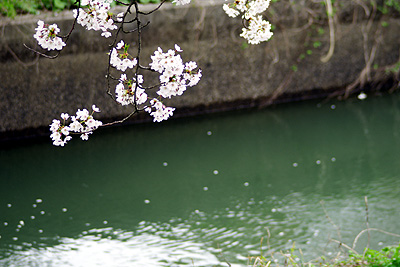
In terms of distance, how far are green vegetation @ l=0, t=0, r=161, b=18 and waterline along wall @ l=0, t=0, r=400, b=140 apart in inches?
3.2

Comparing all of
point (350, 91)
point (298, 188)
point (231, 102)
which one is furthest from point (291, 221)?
point (350, 91)

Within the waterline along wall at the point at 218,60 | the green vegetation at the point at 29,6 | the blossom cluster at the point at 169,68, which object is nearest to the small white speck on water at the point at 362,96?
the waterline along wall at the point at 218,60

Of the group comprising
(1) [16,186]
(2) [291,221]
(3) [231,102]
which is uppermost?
(3) [231,102]

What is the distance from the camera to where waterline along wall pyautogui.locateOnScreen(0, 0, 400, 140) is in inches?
186

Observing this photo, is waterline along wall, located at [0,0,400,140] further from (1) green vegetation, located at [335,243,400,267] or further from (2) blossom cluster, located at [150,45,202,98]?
(1) green vegetation, located at [335,243,400,267]

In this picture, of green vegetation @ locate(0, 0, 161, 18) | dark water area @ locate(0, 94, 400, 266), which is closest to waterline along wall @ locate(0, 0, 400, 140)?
green vegetation @ locate(0, 0, 161, 18)

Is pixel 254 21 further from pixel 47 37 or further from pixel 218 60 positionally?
pixel 218 60

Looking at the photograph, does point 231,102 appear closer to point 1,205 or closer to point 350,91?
point 350,91

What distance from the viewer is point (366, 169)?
408 centimetres

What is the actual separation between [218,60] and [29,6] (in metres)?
1.47

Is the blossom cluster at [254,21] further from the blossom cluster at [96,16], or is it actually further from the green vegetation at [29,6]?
the green vegetation at [29,6]

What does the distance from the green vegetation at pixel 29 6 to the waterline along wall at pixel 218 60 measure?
0.27 ft

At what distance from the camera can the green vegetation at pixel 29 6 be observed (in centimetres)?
465

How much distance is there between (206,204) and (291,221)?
52cm
